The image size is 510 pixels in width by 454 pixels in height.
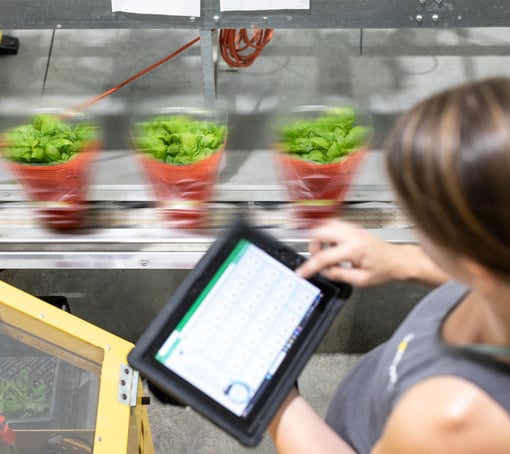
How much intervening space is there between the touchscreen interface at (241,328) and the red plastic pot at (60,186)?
62 centimetres

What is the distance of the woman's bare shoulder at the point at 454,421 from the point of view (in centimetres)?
Result: 80

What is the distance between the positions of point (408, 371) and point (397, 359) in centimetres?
6

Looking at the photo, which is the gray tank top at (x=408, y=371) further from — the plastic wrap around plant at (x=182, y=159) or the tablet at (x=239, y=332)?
the plastic wrap around plant at (x=182, y=159)

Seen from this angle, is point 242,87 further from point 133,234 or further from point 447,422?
point 447,422

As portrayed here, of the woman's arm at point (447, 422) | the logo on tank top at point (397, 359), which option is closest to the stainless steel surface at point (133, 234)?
the logo on tank top at point (397, 359)

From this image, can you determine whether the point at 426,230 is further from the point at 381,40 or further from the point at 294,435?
the point at 381,40

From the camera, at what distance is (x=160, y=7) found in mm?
1826

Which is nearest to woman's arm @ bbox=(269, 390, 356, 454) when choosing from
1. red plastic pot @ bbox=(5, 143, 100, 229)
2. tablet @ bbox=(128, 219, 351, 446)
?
tablet @ bbox=(128, 219, 351, 446)

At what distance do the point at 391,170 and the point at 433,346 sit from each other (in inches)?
11.1

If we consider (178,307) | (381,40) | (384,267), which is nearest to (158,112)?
(178,307)

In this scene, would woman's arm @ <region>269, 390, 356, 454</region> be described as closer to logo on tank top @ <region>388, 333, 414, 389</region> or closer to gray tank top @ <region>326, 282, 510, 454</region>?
gray tank top @ <region>326, 282, 510, 454</region>

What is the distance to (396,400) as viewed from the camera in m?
0.99

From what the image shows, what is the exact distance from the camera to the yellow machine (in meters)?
1.57

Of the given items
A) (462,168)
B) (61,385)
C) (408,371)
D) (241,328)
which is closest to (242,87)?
(61,385)
